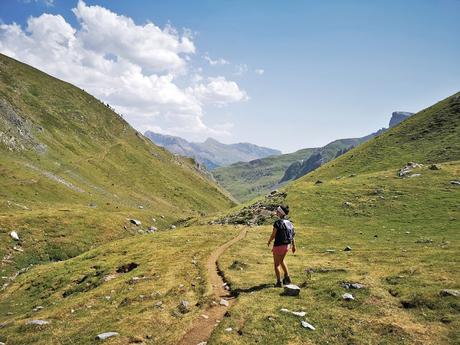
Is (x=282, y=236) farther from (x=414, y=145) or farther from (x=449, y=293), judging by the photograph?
(x=414, y=145)

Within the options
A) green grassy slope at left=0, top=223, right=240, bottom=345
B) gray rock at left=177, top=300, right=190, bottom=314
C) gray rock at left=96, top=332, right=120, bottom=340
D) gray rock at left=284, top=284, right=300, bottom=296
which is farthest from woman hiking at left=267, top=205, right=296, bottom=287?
gray rock at left=96, top=332, right=120, bottom=340

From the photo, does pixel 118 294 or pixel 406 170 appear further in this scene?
pixel 406 170

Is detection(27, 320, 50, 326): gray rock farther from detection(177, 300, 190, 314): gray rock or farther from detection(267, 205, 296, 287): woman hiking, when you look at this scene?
detection(267, 205, 296, 287): woman hiking

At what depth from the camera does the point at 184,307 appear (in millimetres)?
21203

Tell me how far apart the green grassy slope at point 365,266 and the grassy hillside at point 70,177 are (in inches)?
1263

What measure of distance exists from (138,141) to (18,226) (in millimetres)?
127805

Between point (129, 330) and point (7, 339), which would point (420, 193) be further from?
point (7, 339)

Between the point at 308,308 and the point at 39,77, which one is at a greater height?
the point at 39,77

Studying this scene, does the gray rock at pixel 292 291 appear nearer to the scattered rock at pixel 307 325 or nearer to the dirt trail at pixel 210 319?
the dirt trail at pixel 210 319

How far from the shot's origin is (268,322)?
1748cm

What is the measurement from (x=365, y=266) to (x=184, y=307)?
14.6 meters

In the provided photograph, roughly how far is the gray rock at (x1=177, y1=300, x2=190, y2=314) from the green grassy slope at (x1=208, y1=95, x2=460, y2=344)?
10.1ft

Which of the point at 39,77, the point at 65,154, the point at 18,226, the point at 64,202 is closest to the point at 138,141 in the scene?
the point at 39,77

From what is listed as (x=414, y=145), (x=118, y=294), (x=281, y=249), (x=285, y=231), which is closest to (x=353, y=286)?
(x=281, y=249)
